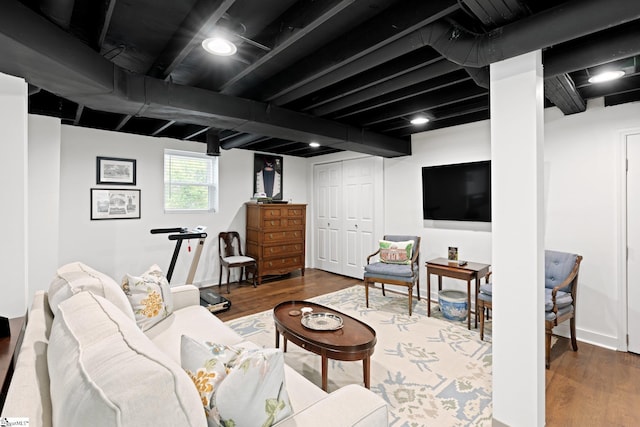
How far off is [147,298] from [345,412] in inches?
67.5

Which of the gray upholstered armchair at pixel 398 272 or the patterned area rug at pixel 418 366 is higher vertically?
the gray upholstered armchair at pixel 398 272

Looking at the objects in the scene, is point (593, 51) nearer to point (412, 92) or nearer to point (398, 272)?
point (412, 92)

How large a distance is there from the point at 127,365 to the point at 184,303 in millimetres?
2081

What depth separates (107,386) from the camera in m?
0.71

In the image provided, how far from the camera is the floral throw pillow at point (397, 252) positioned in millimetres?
4109

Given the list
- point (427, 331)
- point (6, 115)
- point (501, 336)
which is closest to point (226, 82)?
point (6, 115)

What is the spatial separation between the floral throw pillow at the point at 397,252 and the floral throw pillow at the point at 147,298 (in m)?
2.78

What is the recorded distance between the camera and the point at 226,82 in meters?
2.59

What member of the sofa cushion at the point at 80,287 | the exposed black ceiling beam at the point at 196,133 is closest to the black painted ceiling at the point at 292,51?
the sofa cushion at the point at 80,287

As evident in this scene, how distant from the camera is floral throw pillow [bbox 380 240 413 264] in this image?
13.5ft

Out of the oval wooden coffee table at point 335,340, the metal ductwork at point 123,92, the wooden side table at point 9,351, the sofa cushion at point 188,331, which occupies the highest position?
the metal ductwork at point 123,92

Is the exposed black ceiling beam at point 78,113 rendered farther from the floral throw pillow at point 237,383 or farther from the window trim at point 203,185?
the floral throw pillow at point 237,383

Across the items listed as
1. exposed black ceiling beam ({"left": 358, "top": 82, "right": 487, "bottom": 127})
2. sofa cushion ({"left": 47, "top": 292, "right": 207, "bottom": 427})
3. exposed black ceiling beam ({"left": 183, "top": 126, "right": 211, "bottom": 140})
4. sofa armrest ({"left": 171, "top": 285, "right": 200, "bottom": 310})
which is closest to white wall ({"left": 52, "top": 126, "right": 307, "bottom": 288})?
exposed black ceiling beam ({"left": 183, "top": 126, "right": 211, "bottom": 140})

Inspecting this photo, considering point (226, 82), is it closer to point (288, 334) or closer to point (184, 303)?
point (184, 303)
